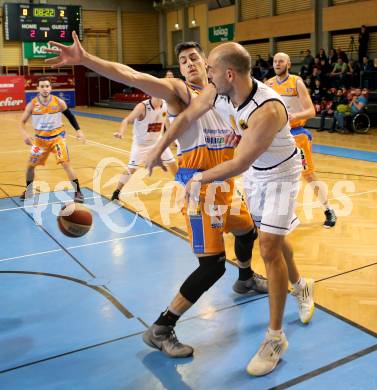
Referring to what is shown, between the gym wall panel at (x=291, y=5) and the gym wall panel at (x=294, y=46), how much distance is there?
1329 mm

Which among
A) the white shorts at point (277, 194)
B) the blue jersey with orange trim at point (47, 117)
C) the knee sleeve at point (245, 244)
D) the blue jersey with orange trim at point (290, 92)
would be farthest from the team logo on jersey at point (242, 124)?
the blue jersey with orange trim at point (47, 117)

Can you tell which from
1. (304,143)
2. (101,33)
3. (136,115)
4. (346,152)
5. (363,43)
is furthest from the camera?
(101,33)

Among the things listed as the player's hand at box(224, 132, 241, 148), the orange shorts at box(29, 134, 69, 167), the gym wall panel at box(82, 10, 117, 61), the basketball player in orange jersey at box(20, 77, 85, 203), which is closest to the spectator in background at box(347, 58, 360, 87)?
the basketball player in orange jersey at box(20, 77, 85, 203)

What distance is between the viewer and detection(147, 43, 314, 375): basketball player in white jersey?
9.77 feet

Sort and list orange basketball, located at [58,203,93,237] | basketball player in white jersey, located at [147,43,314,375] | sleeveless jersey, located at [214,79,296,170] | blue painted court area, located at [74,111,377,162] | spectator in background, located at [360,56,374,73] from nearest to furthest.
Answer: basketball player in white jersey, located at [147,43,314,375]
sleeveless jersey, located at [214,79,296,170]
orange basketball, located at [58,203,93,237]
blue painted court area, located at [74,111,377,162]
spectator in background, located at [360,56,374,73]

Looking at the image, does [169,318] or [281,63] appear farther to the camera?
[281,63]

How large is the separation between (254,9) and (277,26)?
8.05 ft

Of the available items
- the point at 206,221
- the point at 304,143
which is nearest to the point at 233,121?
the point at 206,221

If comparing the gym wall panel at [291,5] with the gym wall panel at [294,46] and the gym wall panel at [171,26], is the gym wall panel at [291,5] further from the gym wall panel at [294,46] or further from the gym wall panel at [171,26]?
the gym wall panel at [171,26]

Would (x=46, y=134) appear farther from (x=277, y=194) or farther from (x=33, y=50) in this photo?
(x=33, y=50)

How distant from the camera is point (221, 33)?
2722 centimetres

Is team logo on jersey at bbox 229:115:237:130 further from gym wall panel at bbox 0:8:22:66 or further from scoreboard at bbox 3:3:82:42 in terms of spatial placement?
gym wall panel at bbox 0:8:22:66

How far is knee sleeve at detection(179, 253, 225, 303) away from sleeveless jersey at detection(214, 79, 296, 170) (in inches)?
28.0

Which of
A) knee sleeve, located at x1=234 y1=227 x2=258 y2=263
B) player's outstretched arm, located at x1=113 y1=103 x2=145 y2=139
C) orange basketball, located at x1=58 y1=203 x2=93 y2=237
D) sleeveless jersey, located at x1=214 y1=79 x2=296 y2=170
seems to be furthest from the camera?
player's outstretched arm, located at x1=113 y1=103 x2=145 y2=139
